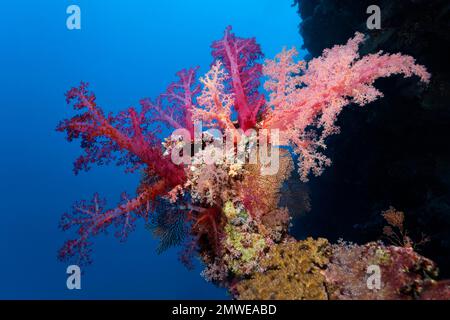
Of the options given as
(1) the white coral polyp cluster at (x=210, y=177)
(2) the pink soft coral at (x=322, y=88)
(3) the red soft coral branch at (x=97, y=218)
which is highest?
(2) the pink soft coral at (x=322, y=88)

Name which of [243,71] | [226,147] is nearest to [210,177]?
[226,147]

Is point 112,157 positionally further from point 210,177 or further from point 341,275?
point 341,275

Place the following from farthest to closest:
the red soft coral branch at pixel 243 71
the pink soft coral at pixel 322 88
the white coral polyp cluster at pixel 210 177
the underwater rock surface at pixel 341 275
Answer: the red soft coral branch at pixel 243 71, the white coral polyp cluster at pixel 210 177, the pink soft coral at pixel 322 88, the underwater rock surface at pixel 341 275

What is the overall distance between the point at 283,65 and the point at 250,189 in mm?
2033

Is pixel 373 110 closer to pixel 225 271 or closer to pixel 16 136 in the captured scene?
pixel 225 271

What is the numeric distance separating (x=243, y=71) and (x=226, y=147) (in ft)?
4.26

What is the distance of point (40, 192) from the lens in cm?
→ 5975

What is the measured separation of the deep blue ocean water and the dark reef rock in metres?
41.2

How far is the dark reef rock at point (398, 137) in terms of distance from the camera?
5387 mm

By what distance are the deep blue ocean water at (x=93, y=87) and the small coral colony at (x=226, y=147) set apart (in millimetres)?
44657

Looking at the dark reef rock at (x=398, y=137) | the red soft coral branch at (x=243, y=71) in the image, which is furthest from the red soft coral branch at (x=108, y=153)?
the dark reef rock at (x=398, y=137)

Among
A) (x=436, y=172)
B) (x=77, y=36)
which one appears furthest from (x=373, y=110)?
(x=77, y=36)

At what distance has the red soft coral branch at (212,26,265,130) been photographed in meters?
4.61

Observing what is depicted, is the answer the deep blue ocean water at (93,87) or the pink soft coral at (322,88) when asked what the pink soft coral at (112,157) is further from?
the deep blue ocean water at (93,87)
